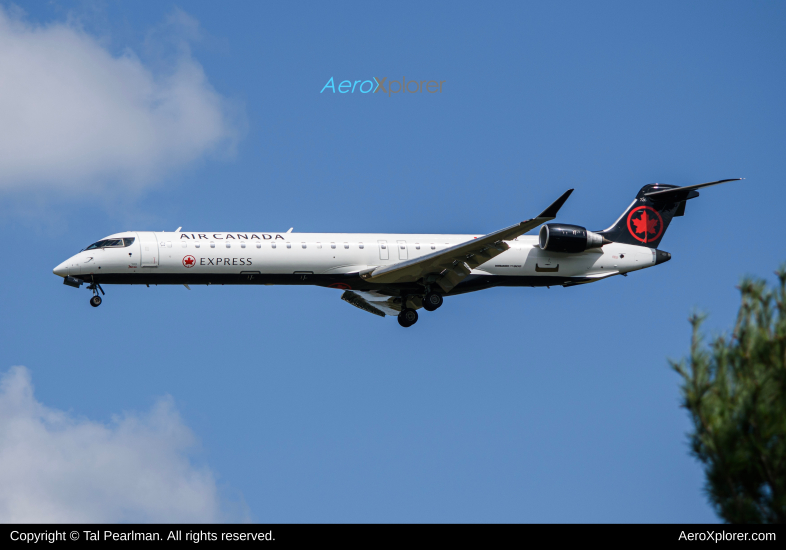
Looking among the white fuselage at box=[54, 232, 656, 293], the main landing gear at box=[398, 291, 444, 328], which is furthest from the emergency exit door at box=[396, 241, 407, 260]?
the main landing gear at box=[398, 291, 444, 328]

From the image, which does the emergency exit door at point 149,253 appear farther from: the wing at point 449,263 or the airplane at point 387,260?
the wing at point 449,263

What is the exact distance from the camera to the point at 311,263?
30250mm

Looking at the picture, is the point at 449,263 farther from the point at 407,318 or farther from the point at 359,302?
the point at 359,302

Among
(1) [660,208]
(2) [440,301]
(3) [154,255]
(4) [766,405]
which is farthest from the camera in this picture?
(1) [660,208]

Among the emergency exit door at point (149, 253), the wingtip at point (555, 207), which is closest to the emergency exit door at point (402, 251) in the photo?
the wingtip at point (555, 207)

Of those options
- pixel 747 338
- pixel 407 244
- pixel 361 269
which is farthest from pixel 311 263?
pixel 747 338

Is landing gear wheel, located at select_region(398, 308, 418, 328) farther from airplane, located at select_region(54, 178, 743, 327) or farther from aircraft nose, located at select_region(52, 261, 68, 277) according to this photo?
aircraft nose, located at select_region(52, 261, 68, 277)

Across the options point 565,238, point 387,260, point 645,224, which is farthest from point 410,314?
point 645,224

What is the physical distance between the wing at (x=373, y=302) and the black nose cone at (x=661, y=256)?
10347 mm

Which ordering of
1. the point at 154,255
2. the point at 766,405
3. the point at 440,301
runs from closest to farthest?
the point at 766,405, the point at 154,255, the point at 440,301

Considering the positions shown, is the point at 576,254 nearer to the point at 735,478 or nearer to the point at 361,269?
the point at 361,269

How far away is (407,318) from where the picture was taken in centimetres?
3281
